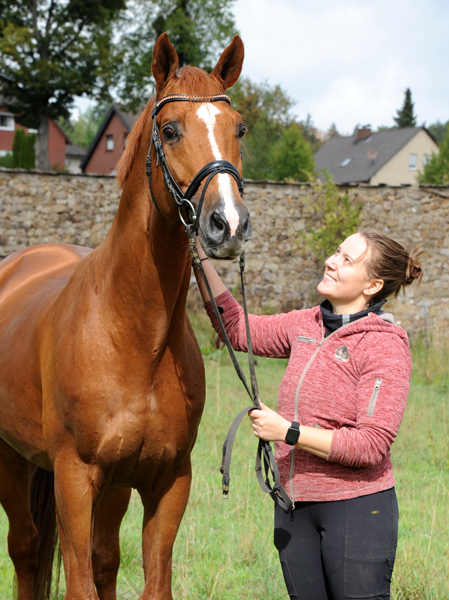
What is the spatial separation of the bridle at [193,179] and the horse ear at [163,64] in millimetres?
70

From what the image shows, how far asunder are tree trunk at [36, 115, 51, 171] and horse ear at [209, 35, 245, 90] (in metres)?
22.6

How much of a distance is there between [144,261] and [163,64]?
66cm

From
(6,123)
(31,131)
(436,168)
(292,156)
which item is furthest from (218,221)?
(6,123)

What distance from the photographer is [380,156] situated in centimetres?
3906

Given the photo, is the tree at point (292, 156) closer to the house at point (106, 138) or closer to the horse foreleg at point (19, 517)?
the house at point (106, 138)

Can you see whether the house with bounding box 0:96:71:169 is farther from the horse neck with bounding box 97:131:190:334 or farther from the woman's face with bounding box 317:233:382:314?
the woman's face with bounding box 317:233:382:314

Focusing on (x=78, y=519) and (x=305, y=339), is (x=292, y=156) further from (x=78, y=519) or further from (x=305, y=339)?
(x=78, y=519)

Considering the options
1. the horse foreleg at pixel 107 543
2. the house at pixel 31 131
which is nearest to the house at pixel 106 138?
the house at pixel 31 131

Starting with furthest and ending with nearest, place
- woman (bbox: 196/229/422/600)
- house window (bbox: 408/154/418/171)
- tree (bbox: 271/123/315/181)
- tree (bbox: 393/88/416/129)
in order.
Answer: tree (bbox: 393/88/416/129)
house window (bbox: 408/154/418/171)
tree (bbox: 271/123/315/181)
woman (bbox: 196/229/422/600)

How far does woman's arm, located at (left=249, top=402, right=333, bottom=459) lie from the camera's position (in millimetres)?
1816

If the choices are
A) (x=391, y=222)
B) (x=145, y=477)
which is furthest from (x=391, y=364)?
(x=391, y=222)

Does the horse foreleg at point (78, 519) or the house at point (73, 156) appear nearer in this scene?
Result: the horse foreleg at point (78, 519)

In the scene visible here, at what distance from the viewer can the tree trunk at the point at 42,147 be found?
2355 centimetres

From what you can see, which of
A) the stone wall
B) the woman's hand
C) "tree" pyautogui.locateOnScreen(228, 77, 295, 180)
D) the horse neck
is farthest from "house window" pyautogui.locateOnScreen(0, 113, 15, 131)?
the woman's hand
